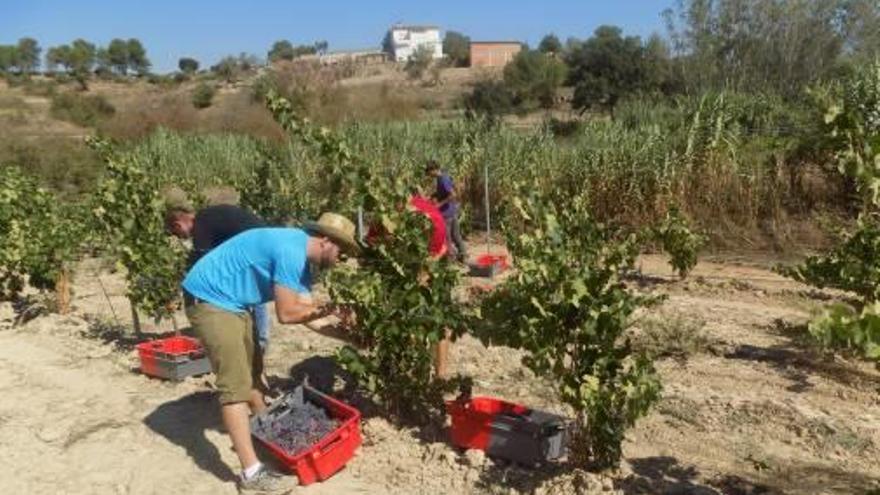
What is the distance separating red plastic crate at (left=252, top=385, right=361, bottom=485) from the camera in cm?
465

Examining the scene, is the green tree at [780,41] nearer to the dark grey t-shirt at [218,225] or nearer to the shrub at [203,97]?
the dark grey t-shirt at [218,225]

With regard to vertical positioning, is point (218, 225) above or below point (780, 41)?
below

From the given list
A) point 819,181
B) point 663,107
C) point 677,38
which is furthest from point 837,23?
point 819,181

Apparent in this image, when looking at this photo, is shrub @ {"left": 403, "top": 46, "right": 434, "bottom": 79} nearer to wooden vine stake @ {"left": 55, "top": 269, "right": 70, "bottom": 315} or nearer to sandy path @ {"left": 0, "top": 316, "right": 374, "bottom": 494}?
wooden vine stake @ {"left": 55, "top": 269, "right": 70, "bottom": 315}

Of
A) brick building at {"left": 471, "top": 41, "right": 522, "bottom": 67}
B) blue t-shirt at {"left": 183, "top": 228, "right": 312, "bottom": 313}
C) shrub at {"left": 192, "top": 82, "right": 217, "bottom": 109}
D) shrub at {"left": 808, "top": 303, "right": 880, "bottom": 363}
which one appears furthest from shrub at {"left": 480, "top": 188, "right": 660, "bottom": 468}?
brick building at {"left": 471, "top": 41, "right": 522, "bottom": 67}

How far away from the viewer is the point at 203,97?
39.2 metres

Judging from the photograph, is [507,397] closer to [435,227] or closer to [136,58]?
[435,227]

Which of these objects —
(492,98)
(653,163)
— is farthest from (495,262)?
(492,98)

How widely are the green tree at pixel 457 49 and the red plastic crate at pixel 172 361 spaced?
65.2m

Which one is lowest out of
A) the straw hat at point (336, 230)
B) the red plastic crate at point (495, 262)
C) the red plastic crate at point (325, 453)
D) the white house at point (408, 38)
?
the red plastic crate at point (325, 453)

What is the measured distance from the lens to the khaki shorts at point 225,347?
14.8 feet

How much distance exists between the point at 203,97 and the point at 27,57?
47.5 metres

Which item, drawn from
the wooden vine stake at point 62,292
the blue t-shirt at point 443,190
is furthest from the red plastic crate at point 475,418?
the wooden vine stake at point 62,292

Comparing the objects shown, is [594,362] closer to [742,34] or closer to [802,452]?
[802,452]
